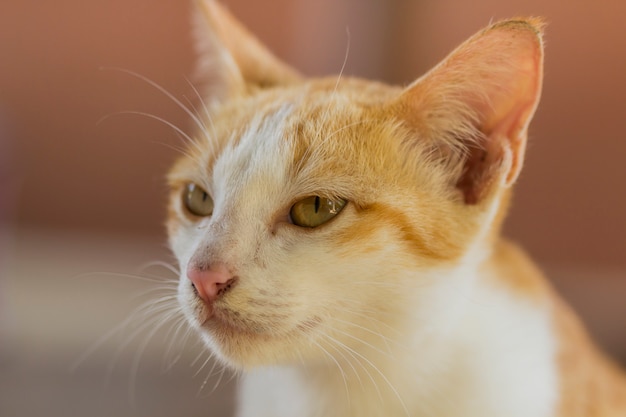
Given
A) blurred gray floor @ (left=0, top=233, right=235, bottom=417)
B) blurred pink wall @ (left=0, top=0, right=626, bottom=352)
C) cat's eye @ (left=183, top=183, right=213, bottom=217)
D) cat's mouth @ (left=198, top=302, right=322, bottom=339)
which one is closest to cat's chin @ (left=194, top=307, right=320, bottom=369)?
cat's mouth @ (left=198, top=302, right=322, bottom=339)

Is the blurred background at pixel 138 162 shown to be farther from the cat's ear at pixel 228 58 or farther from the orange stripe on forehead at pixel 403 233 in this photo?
the orange stripe on forehead at pixel 403 233

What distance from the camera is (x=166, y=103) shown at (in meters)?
1.87

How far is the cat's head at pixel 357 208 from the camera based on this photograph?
0.83 metres

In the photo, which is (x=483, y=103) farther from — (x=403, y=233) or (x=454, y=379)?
(x=454, y=379)

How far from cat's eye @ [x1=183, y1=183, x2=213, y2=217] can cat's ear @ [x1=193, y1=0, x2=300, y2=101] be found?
0.22m

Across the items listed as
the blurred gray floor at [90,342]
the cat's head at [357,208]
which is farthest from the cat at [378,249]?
the blurred gray floor at [90,342]

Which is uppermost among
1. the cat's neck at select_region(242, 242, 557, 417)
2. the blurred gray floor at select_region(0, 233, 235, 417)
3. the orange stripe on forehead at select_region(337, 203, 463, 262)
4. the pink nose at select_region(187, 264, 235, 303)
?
the orange stripe on forehead at select_region(337, 203, 463, 262)

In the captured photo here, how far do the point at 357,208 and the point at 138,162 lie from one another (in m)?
1.42

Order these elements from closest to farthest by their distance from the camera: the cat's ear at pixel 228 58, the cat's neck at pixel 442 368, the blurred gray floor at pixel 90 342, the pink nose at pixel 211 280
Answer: the pink nose at pixel 211 280, the cat's neck at pixel 442 368, the cat's ear at pixel 228 58, the blurred gray floor at pixel 90 342

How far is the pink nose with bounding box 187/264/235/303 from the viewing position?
80 cm

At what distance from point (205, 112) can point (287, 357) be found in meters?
0.43

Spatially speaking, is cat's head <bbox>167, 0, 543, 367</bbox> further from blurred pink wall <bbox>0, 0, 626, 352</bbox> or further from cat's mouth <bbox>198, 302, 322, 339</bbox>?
blurred pink wall <bbox>0, 0, 626, 352</bbox>

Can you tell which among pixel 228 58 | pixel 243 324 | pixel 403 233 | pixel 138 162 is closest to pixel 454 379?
pixel 403 233

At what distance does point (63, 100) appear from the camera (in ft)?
6.71
